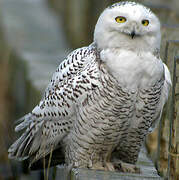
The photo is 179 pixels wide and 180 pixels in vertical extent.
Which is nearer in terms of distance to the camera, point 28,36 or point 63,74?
point 63,74

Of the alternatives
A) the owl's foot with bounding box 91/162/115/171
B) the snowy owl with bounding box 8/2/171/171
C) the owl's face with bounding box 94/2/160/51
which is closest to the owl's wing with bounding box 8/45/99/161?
the snowy owl with bounding box 8/2/171/171

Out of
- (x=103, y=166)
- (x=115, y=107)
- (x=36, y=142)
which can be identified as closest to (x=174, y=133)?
(x=115, y=107)

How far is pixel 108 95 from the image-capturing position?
3.78 metres

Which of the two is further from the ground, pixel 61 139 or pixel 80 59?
pixel 80 59

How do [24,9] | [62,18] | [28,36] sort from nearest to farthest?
1. [28,36]
2. [62,18]
3. [24,9]

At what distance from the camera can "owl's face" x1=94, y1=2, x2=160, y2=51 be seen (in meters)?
3.63

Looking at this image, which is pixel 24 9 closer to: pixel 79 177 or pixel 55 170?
pixel 55 170

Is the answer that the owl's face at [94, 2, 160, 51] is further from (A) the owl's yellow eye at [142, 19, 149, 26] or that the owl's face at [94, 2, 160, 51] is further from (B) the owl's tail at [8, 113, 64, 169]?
(B) the owl's tail at [8, 113, 64, 169]

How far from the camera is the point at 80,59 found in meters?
4.06

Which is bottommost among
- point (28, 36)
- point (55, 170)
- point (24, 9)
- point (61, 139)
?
point (55, 170)

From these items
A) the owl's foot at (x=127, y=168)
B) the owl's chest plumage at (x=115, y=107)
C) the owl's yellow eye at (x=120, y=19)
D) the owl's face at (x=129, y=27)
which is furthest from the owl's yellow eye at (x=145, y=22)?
the owl's foot at (x=127, y=168)

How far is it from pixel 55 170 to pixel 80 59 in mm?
1223

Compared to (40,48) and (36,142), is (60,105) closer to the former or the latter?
(36,142)

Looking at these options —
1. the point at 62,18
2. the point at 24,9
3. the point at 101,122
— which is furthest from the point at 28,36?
the point at 101,122
